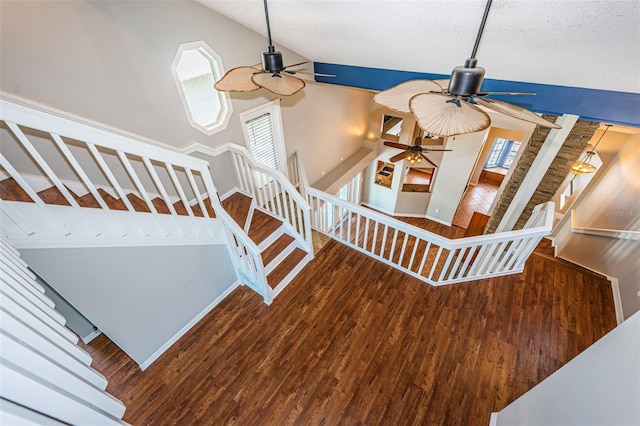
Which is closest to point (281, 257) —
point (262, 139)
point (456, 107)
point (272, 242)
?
point (272, 242)

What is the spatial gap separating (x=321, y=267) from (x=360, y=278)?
1.85ft

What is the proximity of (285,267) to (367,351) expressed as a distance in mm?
1452

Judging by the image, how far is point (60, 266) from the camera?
192cm

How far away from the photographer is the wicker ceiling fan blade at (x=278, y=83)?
189cm

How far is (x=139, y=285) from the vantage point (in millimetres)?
2439

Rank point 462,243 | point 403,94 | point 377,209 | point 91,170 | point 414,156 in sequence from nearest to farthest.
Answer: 1. point 403,94
2. point 91,170
3. point 462,243
4. point 414,156
5. point 377,209

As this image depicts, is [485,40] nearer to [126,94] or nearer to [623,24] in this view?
[623,24]

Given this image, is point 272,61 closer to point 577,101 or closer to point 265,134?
point 265,134

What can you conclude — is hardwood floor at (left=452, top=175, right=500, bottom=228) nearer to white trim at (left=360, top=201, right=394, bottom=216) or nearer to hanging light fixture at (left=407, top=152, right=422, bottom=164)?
white trim at (left=360, top=201, right=394, bottom=216)

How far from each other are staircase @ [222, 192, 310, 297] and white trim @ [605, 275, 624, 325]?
12.5 ft

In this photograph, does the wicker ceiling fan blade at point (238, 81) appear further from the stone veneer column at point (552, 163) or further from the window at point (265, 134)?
the stone veneer column at point (552, 163)

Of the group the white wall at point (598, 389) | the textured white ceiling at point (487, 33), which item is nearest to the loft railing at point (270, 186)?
the textured white ceiling at point (487, 33)

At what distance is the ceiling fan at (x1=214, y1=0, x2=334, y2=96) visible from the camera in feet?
6.16

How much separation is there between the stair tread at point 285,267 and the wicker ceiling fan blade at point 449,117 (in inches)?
109
